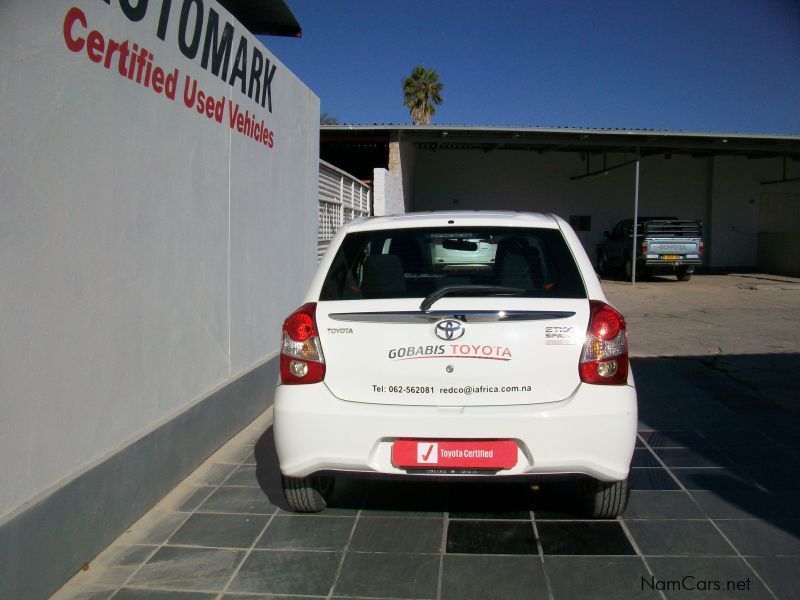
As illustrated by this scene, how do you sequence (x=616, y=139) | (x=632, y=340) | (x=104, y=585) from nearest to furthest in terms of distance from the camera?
1. (x=104, y=585)
2. (x=632, y=340)
3. (x=616, y=139)

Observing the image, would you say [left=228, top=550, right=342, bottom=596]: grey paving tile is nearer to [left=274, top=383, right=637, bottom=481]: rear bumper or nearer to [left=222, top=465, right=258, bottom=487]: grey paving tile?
[left=274, top=383, right=637, bottom=481]: rear bumper

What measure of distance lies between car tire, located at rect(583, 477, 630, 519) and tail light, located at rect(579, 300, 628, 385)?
63 centimetres

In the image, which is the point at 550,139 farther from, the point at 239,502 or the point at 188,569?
the point at 188,569

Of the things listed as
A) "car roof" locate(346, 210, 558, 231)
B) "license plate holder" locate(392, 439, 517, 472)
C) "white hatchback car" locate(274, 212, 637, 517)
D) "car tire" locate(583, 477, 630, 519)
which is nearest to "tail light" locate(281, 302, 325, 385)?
"white hatchback car" locate(274, 212, 637, 517)

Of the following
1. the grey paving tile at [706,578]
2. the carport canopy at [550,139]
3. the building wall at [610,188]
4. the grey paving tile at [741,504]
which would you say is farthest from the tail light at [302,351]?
the building wall at [610,188]

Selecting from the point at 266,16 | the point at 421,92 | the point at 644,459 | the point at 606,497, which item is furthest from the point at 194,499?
the point at 421,92

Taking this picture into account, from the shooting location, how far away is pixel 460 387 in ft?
10.6

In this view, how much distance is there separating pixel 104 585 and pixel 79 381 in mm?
915

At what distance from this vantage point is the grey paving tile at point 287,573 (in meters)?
3.06

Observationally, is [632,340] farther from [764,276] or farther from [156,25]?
[764,276]

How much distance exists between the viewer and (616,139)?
63.8ft

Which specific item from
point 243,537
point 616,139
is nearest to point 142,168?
point 243,537

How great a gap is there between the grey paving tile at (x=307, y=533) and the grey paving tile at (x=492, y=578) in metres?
0.60

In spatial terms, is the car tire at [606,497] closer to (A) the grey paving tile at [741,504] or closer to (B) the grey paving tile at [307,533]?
(A) the grey paving tile at [741,504]
